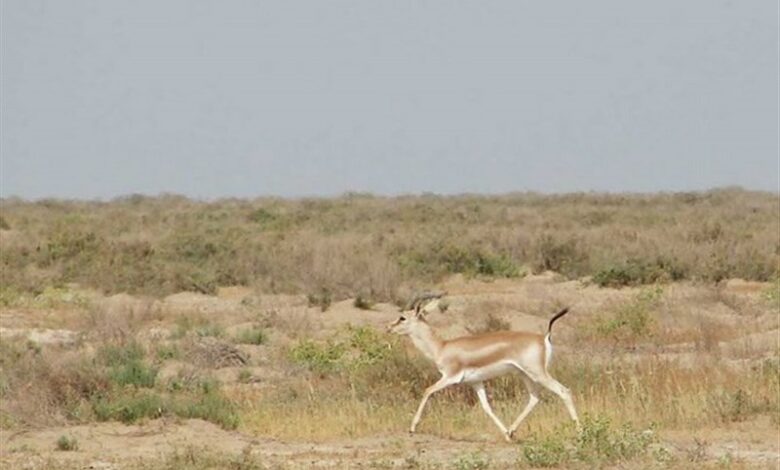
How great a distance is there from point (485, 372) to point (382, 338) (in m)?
5.93

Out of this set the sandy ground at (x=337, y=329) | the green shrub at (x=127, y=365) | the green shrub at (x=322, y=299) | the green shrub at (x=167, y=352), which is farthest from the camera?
the green shrub at (x=322, y=299)

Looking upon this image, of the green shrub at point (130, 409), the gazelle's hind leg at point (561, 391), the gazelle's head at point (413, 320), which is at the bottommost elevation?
the green shrub at point (130, 409)

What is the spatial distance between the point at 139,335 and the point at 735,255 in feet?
62.0

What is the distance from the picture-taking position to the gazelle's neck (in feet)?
49.8

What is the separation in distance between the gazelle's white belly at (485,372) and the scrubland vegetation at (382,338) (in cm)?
65

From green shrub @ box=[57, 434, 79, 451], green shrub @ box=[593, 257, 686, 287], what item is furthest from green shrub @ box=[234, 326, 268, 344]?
green shrub @ box=[593, 257, 686, 287]

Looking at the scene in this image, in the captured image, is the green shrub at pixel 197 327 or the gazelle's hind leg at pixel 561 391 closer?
the gazelle's hind leg at pixel 561 391

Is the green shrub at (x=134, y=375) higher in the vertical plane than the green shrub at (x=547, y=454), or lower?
lower

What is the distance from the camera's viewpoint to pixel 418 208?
76375 millimetres

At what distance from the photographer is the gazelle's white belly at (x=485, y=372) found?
14406mm

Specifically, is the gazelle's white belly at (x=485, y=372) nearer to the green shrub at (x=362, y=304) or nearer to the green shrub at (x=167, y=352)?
the green shrub at (x=167, y=352)

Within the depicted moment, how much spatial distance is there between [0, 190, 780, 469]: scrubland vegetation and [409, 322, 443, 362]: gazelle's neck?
0.81 m

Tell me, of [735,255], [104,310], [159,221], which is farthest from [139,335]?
[159,221]

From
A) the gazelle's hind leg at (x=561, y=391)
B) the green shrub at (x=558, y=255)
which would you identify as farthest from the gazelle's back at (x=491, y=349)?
the green shrub at (x=558, y=255)
